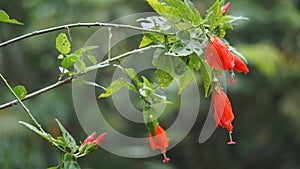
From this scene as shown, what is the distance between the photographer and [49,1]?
1.94 m

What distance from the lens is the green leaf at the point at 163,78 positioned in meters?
0.61

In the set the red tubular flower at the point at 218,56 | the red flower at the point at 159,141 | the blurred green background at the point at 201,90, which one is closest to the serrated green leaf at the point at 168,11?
the red tubular flower at the point at 218,56

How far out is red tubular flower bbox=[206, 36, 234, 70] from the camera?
0.54 m

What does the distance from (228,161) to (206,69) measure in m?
1.85

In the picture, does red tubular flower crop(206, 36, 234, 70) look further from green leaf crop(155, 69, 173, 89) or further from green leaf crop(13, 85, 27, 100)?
green leaf crop(13, 85, 27, 100)

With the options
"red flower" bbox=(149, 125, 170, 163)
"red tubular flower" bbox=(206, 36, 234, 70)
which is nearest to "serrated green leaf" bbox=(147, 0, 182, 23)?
"red tubular flower" bbox=(206, 36, 234, 70)

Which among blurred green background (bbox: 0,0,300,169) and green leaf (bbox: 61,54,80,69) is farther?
blurred green background (bbox: 0,0,300,169)

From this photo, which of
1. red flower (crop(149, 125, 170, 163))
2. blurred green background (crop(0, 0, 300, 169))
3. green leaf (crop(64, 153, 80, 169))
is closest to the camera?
green leaf (crop(64, 153, 80, 169))

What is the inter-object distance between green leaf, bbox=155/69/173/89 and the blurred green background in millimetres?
1139

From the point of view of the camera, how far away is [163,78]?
0.62 meters

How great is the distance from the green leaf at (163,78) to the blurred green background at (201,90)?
1139 mm

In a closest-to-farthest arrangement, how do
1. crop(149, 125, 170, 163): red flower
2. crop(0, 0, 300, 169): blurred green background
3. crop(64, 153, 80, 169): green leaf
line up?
1. crop(64, 153, 80, 169): green leaf
2. crop(149, 125, 170, 163): red flower
3. crop(0, 0, 300, 169): blurred green background

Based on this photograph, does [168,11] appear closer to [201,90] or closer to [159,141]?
[159,141]

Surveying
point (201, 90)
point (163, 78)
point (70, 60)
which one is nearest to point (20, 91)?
point (70, 60)
